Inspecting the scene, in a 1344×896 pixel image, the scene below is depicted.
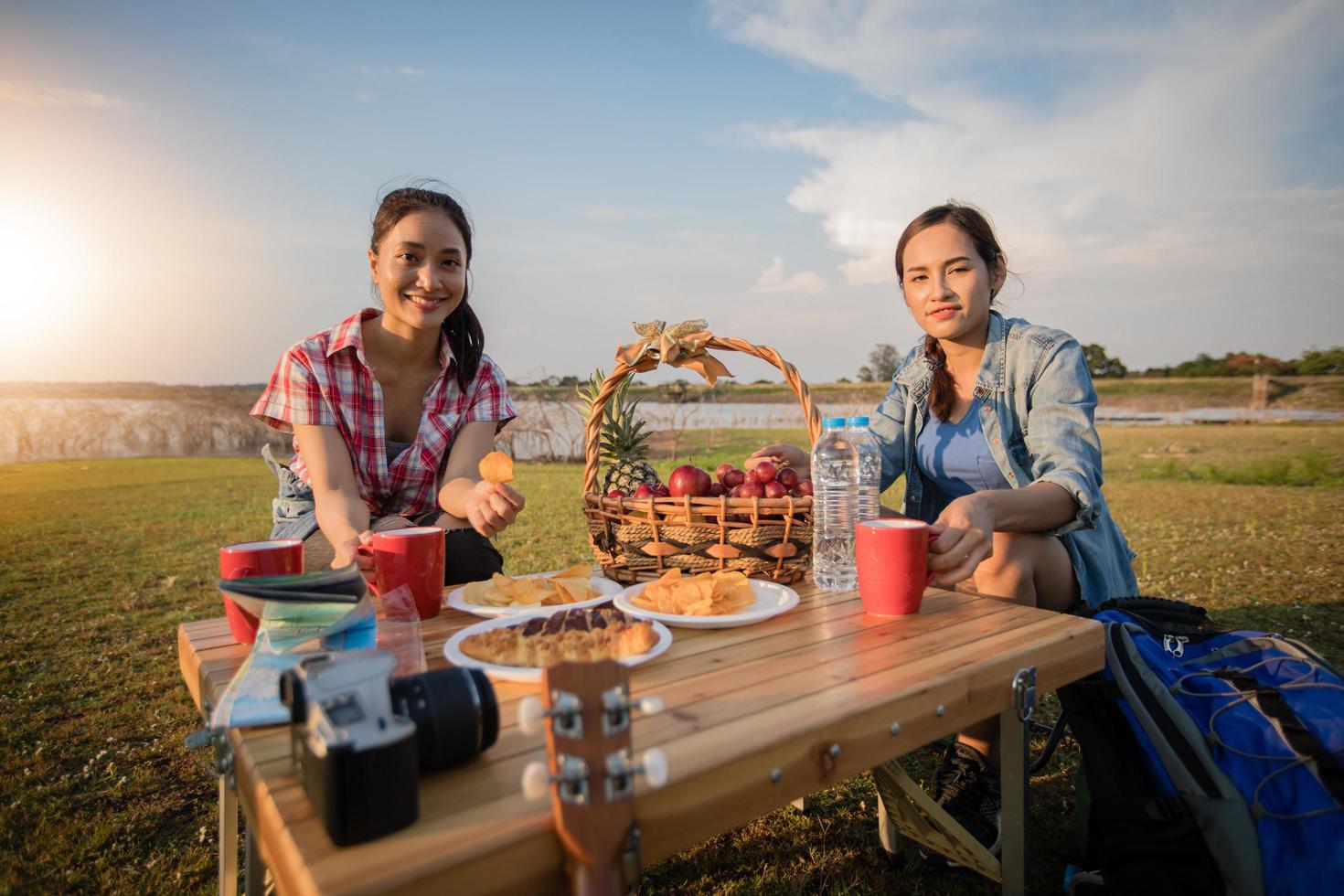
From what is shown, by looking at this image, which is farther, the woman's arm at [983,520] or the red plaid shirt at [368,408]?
the red plaid shirt at [368,408]

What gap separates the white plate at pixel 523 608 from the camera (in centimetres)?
166

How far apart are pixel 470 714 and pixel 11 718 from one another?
13.4 feet

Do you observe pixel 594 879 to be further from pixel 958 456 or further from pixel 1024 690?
pixel 958 456

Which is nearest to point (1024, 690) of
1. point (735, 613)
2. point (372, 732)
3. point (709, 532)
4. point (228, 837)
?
point (735, 613)

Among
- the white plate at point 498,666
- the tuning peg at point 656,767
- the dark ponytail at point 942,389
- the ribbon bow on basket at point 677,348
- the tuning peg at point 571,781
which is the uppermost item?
the ribbon bow on basket at point 677,348

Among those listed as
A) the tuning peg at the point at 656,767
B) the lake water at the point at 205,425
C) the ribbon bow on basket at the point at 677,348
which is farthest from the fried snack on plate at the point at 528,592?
the lake water at the point at 205,425

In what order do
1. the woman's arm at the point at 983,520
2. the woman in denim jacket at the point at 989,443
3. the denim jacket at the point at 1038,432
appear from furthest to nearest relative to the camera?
the denim jacket at the point at 1038,432
the woman in denim jacket at the point at 989,443
the woman's arm at the point at 983,520

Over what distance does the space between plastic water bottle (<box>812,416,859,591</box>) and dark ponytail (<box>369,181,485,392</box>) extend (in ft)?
5.42

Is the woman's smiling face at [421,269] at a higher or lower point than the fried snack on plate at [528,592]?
higher

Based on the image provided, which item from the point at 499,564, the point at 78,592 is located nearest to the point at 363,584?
the point at 499,564

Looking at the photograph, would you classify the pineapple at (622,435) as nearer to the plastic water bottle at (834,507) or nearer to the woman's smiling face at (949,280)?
the plastic water bottle at (834,507)

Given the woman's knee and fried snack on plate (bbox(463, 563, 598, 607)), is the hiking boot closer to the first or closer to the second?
the woman's knee

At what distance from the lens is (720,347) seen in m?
2.27

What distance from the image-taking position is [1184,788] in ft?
5.26
